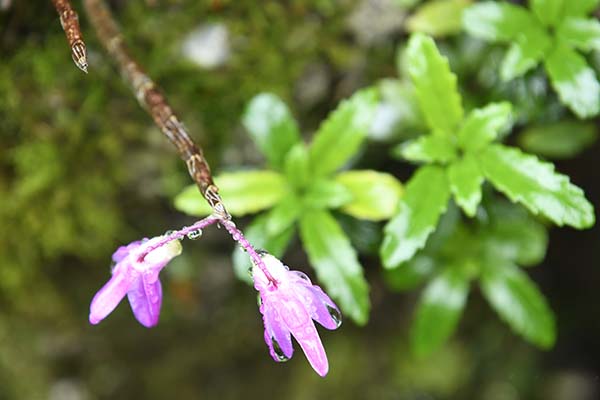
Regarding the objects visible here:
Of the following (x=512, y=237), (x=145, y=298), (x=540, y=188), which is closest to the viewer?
(x=145, y=298)

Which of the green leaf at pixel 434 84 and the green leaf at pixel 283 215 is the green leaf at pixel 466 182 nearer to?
the green leaf at pixel 434 84

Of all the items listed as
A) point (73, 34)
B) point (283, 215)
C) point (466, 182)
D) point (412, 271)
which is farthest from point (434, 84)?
point (73, 34)

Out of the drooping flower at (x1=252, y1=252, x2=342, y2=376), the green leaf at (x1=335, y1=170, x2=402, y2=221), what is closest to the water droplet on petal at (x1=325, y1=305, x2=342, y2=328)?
the drooping flower at (x1=252, y1=252, x2=342, y2=376)

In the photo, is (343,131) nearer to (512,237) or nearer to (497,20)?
(497,20)

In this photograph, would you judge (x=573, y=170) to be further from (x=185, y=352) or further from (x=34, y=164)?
(x=34, y=164)

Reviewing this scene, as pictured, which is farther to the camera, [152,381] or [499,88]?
[152,381]

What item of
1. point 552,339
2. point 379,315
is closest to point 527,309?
point 552,339
